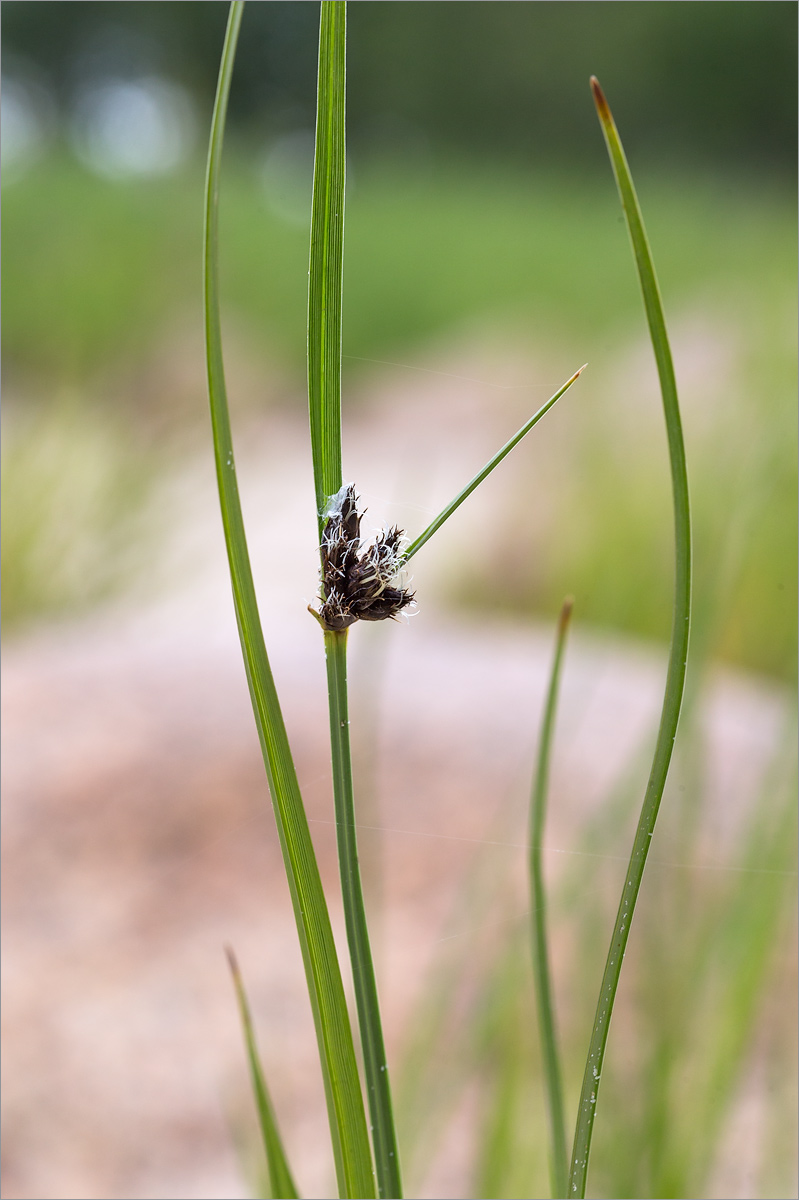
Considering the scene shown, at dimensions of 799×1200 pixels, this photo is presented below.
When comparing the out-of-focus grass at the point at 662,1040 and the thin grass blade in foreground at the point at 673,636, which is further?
the out-of-focus grass at the point at 662,1040

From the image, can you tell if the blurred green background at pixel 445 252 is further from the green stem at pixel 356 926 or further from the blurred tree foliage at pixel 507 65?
the green stem at pixel 356 926

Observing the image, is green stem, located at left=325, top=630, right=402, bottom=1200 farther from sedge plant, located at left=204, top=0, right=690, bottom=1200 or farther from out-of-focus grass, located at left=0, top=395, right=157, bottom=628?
out-of-focus grass, located at left=0, top=395, right=157, bottom=628

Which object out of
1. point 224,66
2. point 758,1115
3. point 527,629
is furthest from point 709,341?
point 224,66

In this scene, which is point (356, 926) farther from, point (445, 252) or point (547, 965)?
point (445, 252)

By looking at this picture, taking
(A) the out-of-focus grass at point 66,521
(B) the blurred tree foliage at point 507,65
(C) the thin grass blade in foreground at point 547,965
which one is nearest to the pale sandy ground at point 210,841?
(C) the thin grass blade in foreground at point 547,965

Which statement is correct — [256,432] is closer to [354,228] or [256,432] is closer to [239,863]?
[239,863]

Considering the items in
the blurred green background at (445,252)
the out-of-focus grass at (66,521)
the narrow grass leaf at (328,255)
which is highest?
the blurred green background at (445,252)

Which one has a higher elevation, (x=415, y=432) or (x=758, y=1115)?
(x=415, y=432)
